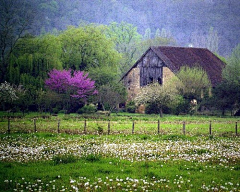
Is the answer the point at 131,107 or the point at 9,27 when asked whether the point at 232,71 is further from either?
the point at 9,27

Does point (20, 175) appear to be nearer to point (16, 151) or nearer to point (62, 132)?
point (16, 151)

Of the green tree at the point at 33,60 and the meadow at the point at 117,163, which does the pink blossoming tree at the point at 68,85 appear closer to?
the green tree at the point at 33,60

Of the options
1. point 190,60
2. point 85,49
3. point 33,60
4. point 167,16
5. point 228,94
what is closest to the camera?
point 228,94

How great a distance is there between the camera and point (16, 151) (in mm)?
19250

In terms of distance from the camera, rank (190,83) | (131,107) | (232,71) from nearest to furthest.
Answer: (190,83) < (232,71) < (131,107)

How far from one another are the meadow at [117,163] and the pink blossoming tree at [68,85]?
2453 centimetres

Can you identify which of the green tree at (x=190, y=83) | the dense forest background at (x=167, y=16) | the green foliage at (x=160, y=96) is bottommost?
the green foliage at (x=160, y=96)

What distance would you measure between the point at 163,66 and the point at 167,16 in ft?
433

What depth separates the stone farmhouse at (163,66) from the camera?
60188mm

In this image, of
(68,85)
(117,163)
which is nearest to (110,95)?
(68,85)

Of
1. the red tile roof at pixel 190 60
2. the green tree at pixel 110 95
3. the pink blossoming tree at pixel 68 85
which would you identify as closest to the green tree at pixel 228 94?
the red tile roof at pixel 190 60

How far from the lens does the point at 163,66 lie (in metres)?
60.6

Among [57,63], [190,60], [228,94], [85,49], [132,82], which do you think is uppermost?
[85,49]

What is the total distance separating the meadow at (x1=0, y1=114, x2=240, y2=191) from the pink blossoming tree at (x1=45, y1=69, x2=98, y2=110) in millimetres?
24528
